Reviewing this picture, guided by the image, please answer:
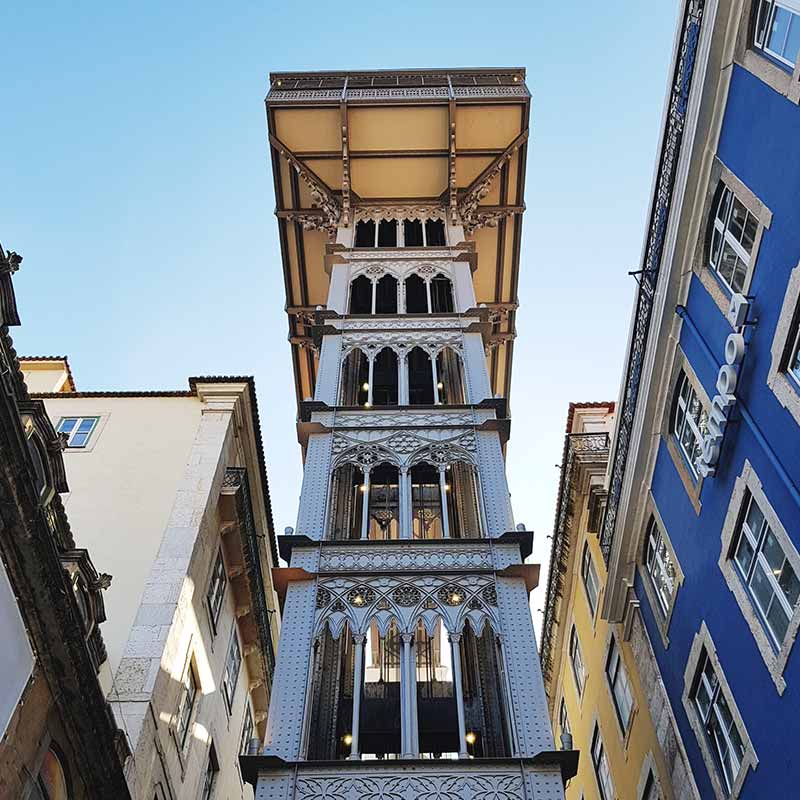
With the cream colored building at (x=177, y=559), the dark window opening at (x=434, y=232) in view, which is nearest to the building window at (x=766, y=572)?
the cream colored building at (x=177, y=559)

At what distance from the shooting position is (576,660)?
100ft

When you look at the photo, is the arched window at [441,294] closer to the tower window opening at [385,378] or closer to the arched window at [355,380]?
the tower window opening at [385,378]

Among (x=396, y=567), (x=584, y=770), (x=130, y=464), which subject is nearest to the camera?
(x=396, y=567)

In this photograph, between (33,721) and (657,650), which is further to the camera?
(657,650)

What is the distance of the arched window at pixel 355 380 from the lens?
2775 cm

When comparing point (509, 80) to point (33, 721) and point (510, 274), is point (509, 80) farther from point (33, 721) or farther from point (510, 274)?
point (33, 721)

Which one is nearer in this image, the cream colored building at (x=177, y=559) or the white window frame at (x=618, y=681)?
the cream colored building at (x=177, y=559)

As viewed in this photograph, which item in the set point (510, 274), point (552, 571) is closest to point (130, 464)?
point (552, 571)

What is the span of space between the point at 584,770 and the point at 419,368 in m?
13.4

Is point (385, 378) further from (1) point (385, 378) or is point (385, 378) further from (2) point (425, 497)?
(2) point (425, 497)

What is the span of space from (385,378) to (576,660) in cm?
1094

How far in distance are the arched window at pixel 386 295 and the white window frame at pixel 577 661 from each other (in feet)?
41.4

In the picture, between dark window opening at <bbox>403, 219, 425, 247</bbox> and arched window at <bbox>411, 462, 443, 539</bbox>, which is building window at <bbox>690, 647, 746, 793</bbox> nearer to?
arched window at <bbox>411, 462, 443, 539</bbox>

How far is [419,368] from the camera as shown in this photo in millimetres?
30969
